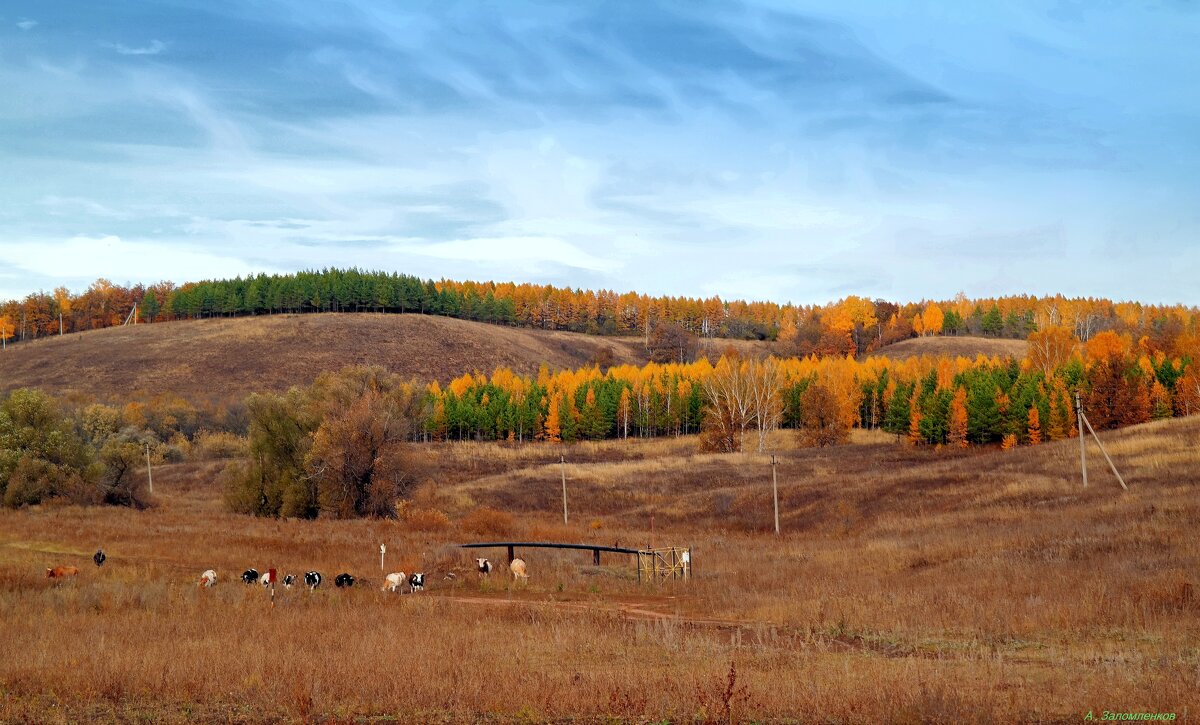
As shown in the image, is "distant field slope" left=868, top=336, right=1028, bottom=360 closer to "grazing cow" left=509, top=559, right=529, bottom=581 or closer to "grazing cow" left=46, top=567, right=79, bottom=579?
"grazing cow" left=509, top=559, right=529, bottom=581

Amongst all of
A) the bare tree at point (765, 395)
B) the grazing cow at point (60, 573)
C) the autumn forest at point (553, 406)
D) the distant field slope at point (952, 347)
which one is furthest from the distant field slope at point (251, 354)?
the grazing cow at point (60, 573)

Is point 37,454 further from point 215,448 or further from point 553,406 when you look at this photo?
point 553,406

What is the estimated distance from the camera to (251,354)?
457 ft

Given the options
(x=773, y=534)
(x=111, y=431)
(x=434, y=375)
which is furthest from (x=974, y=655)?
(x=434, y=375)

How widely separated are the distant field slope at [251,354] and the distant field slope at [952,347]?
2639 inches

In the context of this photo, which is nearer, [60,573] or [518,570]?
[60,573]

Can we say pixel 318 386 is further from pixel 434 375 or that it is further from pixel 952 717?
pixel 434 375

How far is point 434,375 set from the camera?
13950cm

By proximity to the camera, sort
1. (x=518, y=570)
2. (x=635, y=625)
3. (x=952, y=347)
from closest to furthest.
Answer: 1. (x=635, y=625)
2. (x=518, y=570)
3. (x=952, y=347)

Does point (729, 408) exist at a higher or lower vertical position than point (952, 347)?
lower

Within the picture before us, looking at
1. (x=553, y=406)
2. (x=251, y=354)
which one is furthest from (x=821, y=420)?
(x=251, y=354)

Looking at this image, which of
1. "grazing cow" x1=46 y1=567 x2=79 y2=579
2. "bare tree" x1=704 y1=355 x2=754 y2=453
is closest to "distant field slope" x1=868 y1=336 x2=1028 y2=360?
"bare tree" x1=704 y1=355 x2=754 y2=453

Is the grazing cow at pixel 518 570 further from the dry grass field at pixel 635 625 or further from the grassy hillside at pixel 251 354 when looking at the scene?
the grassy hillside at pixel 251 354

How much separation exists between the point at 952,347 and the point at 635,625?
6897 inches
